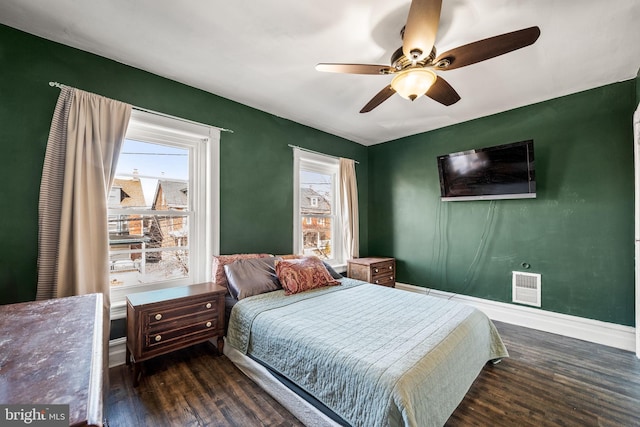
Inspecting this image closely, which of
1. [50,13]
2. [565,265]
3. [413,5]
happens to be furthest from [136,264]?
[565,265]

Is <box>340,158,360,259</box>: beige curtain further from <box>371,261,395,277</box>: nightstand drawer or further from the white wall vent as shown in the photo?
the white wall vent

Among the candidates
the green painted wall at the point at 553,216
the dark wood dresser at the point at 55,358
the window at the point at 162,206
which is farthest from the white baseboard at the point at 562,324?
the dark wood dresser at the point at 55,358

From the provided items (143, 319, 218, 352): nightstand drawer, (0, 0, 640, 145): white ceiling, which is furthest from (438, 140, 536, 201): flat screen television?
(143, 319, 218, 352): nightstand drawer

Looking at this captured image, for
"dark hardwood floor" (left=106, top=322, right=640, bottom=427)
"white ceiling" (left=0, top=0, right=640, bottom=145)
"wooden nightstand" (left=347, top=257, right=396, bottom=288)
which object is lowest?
"dark hardwood floor" (left=106, top=322, right=640, bottom=427)

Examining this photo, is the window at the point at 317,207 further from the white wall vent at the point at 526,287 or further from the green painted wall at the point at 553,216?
the white wall vent at the point at 526,287

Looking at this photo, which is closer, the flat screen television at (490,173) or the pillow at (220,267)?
the pillow at (220,267)

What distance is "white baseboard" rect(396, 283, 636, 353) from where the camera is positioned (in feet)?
8.62

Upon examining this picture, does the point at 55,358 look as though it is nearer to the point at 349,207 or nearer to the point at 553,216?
the point at 349,207

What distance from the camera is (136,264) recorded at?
2516mm

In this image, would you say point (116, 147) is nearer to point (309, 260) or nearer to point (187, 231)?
point (187, 231)

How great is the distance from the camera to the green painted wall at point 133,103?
6.31ft

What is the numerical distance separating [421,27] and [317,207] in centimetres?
289

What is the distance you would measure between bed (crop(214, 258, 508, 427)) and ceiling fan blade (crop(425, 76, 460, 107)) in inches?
67.8

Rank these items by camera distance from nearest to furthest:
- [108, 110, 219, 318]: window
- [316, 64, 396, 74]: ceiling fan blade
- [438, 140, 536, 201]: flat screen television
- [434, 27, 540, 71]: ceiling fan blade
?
[434, 27, 540, 71]: ceiling fan blade → [316, 64, 396, 74]: ceiling fan blade → [108, 110, 219, 318]: window → [438, 140, 536, 201]: flat screen television
